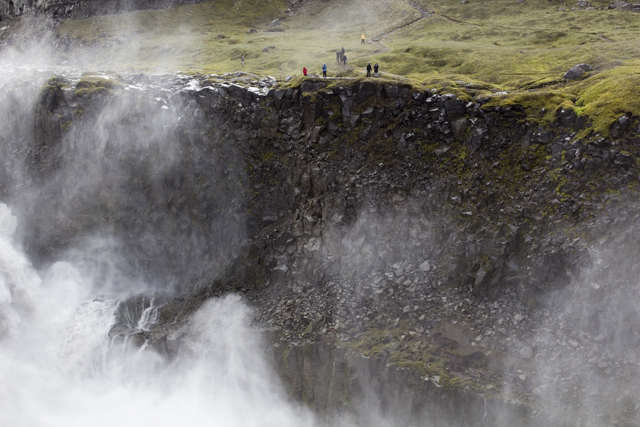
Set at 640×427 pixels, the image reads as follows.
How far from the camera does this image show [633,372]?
84.9ft

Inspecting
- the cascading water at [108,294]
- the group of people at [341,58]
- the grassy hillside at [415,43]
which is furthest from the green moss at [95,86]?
the group of people at [341,58]

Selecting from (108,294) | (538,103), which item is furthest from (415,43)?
(108,294)

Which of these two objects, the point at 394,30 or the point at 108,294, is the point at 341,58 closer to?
the point at 394,30

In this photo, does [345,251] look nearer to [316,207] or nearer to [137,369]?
[316,207]

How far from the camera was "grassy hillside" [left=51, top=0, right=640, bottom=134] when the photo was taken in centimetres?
3981

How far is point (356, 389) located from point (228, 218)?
67.9 ft

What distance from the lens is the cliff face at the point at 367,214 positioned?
96.0 ft

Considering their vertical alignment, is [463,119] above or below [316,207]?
above

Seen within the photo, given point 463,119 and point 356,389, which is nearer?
point 356,389

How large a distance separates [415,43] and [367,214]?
3740 centimetres

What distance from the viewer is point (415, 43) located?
209 ft

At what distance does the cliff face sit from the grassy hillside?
18.1ft

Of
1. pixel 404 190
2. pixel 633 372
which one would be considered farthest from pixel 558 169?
pixel 633 372

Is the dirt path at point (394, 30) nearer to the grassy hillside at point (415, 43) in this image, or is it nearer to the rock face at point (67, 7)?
the grassy hillside at point (415, 43)
